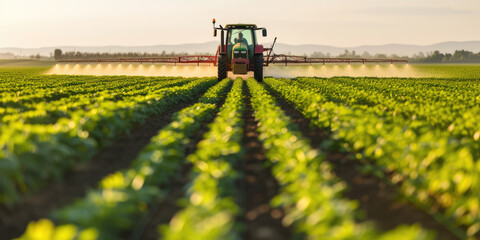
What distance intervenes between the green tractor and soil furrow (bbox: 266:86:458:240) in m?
17.2

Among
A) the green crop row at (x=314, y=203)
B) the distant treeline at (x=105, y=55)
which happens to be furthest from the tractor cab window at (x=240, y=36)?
the distant treeline at (x=105, y=55)

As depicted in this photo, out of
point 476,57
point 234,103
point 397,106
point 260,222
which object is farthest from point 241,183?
point 476,57

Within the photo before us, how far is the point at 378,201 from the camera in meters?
4.61

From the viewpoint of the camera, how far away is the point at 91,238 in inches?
102

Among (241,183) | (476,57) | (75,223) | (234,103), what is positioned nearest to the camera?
(75,223)

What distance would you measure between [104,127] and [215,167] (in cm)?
352

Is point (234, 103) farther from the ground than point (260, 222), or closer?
farther from the ground

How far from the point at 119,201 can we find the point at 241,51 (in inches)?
803

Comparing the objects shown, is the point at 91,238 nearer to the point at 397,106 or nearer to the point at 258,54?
the point at 397,106

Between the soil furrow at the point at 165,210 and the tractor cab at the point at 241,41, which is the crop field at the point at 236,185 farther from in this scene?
the tractor cab at the point at 241,41

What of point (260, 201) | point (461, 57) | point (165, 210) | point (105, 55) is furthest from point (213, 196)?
point (461, 57)

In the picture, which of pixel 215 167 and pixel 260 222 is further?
pixel 215 167

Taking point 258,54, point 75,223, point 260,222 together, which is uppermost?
point 258,54

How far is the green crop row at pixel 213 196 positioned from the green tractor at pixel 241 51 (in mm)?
16470
